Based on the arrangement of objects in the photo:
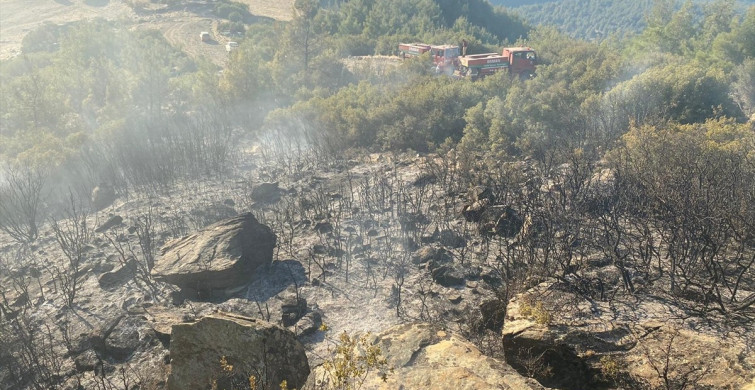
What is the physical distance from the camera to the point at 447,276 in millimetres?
10734

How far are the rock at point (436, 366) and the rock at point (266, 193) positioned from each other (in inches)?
414

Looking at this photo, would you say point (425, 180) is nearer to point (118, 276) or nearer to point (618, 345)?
point (118, 276)

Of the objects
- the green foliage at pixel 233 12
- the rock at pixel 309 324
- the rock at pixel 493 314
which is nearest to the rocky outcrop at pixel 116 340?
the rock at pixel 309 324

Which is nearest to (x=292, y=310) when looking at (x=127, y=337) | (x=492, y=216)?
(x=127, y=337)

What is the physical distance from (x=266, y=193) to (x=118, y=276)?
6218 mm

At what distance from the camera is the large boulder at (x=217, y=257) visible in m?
10.7

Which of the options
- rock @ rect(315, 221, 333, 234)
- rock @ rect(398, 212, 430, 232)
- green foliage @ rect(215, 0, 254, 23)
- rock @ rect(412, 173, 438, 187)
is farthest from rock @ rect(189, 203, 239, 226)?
green foliage @ rect(215, 0, 254, 23)

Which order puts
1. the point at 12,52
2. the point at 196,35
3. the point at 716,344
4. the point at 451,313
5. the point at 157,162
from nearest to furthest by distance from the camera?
the point at 716,344, the point at 451,313, the point at 157,162, the point at 12,52, the point at 196,35

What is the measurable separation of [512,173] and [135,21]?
6361cm

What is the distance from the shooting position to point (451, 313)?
9633 mm

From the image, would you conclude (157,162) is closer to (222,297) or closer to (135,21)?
(222,297)

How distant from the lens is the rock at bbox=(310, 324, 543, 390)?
236 inches

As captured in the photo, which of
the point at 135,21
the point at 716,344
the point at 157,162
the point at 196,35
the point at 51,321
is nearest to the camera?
the point at 716,344

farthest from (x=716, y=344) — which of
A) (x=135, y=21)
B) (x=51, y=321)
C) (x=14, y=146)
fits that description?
(x=135, y=21)
